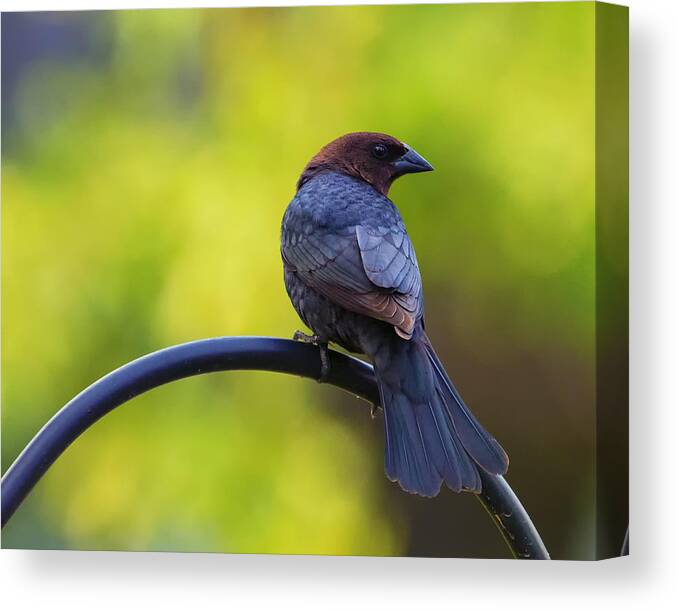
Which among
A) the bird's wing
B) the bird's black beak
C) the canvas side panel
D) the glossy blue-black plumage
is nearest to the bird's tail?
the glossy blue-black plumage

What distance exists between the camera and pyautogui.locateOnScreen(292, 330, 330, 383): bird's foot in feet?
12.0

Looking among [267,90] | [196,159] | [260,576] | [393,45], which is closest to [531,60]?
[393,45]

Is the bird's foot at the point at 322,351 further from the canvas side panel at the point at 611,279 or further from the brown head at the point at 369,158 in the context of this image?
the canvas side panel at the point at 611,279

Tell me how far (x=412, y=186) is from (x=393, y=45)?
556 mm

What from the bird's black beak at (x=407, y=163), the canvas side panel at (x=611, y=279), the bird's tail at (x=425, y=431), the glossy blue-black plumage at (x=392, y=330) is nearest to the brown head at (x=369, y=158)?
the bird's black beak at (x=407, y=163)

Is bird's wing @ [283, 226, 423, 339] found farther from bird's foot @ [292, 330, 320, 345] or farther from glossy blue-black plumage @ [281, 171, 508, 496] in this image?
bird's foot @ [292, 330, 320, 345]

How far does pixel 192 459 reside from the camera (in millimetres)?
4504

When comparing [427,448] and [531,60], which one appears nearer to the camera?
[427,448]

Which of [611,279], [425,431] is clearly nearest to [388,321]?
[425,431]

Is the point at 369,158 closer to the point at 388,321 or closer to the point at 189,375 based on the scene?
the point at 388,321

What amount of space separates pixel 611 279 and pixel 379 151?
0.93 metres

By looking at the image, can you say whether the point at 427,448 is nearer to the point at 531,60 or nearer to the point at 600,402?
the point at 600,402

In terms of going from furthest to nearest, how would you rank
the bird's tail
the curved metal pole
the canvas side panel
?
the canvas side panel
the bird's tail
the curved metal pole

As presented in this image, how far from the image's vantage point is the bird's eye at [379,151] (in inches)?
174
